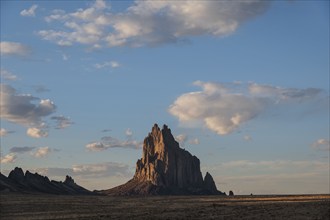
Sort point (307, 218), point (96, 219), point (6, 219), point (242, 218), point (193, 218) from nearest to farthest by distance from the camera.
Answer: point (307, 218) < point (242, 218) < point (193, 218) < point (96, 219) < point (6, 219)

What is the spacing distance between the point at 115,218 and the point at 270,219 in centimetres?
1854

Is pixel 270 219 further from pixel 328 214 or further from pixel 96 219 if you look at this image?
pixel 96 219

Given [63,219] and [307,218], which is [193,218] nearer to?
[307,218]

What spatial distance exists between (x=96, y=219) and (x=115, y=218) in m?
2.14

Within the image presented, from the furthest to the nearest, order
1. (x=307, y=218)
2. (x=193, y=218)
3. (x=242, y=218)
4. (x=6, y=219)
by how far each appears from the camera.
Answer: (x=6, y=219)
(x=193, y=218)
(x=242, y=218)
(x=307, y=218)

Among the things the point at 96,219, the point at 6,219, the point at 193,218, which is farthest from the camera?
the point at 6,219

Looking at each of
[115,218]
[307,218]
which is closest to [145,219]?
[115,218]

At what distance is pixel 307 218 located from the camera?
132ft

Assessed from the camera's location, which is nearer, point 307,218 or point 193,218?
point 307,218

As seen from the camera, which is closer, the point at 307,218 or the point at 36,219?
the point at 307,218

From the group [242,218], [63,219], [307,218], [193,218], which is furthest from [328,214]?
[63,219]

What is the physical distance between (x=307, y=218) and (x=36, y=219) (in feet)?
100

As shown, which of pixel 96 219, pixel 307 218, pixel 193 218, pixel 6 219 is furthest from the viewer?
pixel 6 219

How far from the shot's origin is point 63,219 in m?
53.8
